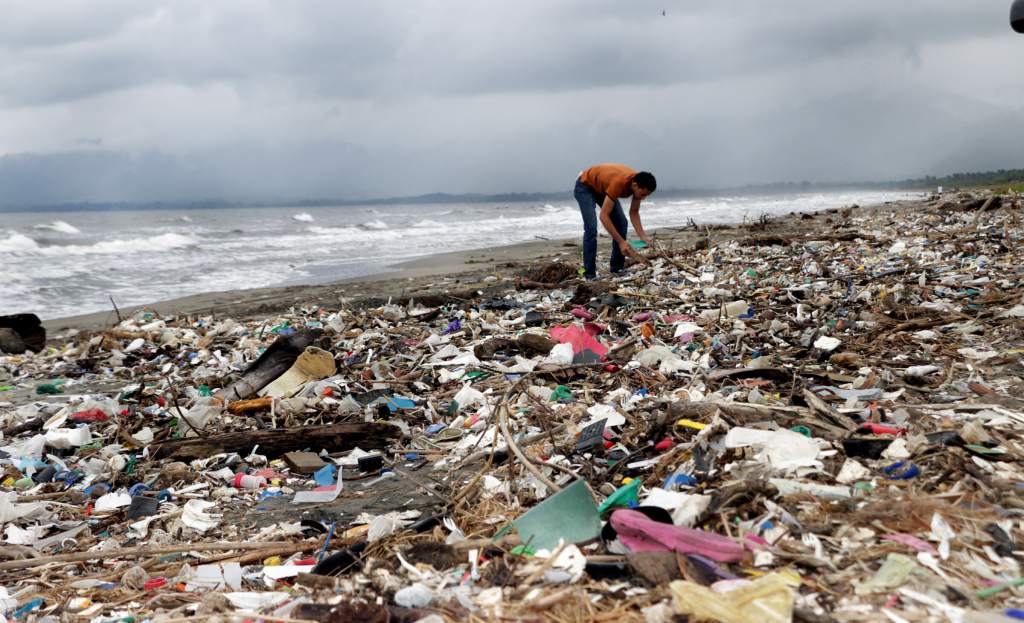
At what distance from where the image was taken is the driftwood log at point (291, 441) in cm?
401

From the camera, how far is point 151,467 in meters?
3.95

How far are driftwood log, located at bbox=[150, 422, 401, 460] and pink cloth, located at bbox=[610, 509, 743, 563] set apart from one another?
212 cm

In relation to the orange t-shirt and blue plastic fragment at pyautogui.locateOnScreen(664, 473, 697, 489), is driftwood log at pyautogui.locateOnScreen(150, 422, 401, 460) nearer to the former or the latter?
blue plastic fragment at pyautogui.locateOnScreen(664, 473, 697, 489)

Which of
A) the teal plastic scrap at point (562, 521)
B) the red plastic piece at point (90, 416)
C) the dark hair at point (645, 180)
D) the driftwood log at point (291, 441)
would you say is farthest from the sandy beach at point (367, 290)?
the teal plastic scrap at point (562, 521)

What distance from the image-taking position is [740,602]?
5.78 ft

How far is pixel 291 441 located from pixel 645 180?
204 inches

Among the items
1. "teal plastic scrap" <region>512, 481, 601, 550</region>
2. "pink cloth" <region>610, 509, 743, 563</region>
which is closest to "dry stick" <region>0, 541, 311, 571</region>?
"teal plastic scrap" <region>512, 481, 601, 550</region>

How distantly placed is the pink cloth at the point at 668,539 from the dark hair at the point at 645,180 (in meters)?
5.93

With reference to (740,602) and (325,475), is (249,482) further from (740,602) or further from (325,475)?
(740,602)

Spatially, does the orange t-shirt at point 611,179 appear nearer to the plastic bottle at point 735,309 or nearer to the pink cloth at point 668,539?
the plastic bottle at point 735,309

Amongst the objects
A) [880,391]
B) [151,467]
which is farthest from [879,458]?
[151,467]

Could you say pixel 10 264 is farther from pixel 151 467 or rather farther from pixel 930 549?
pixel 930 549

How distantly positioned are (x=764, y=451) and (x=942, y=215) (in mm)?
12404

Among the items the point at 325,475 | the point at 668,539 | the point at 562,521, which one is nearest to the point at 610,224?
the point at 325,475
